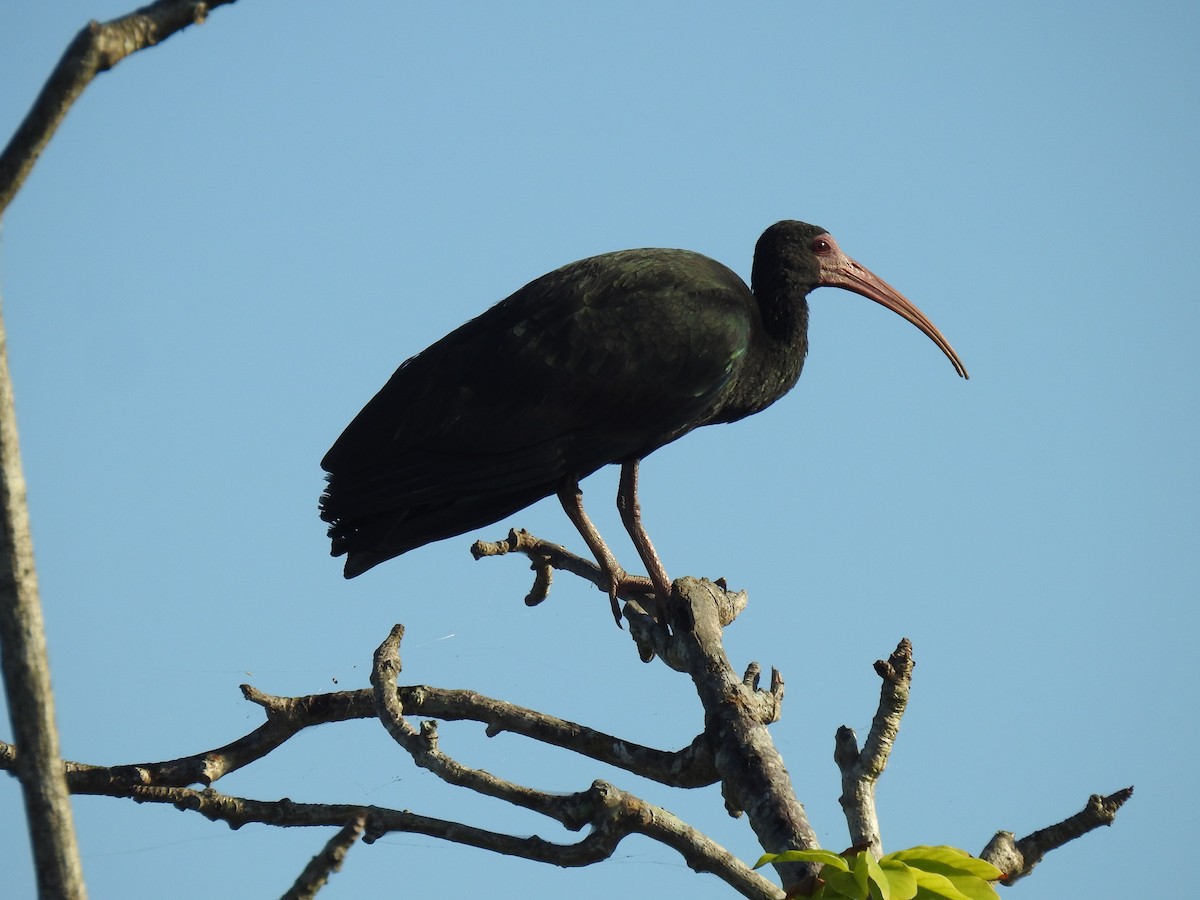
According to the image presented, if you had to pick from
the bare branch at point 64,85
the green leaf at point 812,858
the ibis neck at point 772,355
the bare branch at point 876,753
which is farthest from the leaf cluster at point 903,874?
the ibis neck at point 772,355

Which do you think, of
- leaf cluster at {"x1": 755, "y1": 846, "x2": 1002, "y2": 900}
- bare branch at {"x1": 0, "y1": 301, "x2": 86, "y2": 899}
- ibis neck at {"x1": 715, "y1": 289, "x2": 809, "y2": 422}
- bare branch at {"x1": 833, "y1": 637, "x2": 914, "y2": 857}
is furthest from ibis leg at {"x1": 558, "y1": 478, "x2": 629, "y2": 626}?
bare branch at {"x1": 0, "y1": 301, "x2": 86, "y2": 899}

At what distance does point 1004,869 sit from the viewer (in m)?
4.02

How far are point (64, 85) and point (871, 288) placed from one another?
5951mm

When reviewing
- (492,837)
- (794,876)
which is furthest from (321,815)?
(794,876)

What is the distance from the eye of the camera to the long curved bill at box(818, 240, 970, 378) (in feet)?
25.1

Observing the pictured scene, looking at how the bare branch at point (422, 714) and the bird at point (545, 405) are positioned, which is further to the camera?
the bird at point (545, 405)

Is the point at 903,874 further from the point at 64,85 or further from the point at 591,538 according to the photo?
the point at 591,538

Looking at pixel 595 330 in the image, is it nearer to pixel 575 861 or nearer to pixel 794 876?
pixel 575 861

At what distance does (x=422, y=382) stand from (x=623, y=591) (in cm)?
128

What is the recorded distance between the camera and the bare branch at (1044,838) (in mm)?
3928

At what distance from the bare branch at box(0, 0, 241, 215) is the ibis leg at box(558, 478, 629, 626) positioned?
417cm

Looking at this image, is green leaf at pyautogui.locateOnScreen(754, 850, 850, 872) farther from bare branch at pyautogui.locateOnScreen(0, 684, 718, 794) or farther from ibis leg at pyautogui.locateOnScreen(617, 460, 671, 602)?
ibis leg at pyautogui.locateOnScreen(617, 460, 671, 602)

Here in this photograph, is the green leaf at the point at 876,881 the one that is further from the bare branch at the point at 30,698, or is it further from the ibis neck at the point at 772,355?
the ibis neck at the point at 772,355

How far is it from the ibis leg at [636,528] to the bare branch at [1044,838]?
207 centimetres
